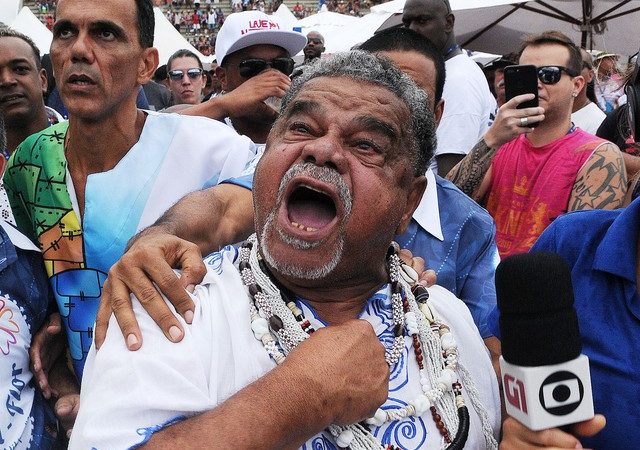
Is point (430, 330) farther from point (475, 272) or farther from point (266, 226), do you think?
point (475, 272)

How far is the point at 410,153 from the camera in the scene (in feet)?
6.70

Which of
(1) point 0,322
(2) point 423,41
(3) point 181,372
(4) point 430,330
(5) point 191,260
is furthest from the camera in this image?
(2) point 423,41

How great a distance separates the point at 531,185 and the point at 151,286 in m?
2.64

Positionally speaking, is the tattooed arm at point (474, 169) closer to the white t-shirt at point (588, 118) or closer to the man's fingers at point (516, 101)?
the man's fingers at point (516, 101)

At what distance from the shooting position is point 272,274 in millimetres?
1896

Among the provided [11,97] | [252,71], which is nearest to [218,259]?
[252,71]

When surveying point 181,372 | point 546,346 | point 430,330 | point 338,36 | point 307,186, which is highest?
point 307,186

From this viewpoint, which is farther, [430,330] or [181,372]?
[430,330]

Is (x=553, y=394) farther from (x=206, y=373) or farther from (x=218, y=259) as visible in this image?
(x=218, y=259)

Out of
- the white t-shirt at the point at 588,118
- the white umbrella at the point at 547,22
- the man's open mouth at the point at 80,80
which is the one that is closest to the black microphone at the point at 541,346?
the man's open mouth at the point at 80,80

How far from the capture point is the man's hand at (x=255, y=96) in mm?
3561

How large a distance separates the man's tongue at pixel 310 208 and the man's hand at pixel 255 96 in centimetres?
166

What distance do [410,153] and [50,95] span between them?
16.0ft

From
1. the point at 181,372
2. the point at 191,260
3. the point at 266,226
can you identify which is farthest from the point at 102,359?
the point at 266,226
